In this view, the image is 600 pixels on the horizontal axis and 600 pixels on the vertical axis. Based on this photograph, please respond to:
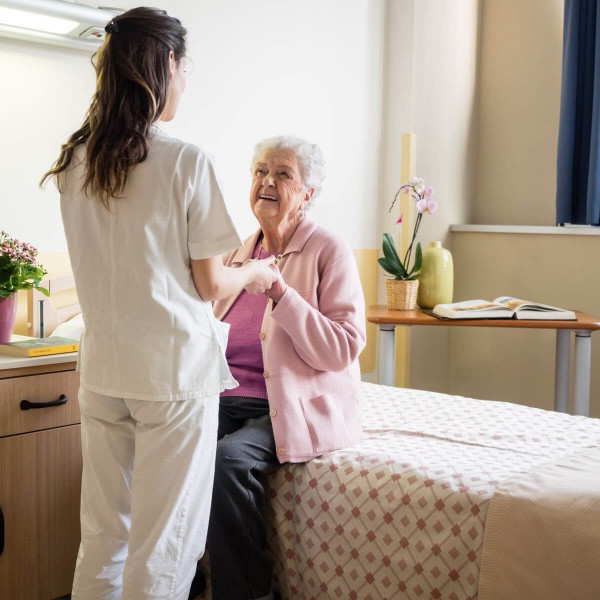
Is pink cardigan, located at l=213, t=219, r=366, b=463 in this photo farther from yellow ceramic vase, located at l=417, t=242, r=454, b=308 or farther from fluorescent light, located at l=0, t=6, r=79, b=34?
yellow ceramic vase, located at l=417, t=242, r=454, b=308

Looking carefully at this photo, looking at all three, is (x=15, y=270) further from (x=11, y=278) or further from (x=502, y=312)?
(x=502, y=312)

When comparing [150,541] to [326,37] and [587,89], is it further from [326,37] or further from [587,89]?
[587,89]

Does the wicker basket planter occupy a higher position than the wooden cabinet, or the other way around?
the wicker basket planter

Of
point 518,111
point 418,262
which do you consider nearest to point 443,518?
point 418,262

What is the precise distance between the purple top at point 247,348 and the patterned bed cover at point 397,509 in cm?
24

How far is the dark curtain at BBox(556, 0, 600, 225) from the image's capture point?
3.49 metres

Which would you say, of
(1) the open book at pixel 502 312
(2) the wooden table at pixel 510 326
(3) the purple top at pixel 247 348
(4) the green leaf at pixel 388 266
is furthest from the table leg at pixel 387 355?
(3) the purple top at pixel 247 348

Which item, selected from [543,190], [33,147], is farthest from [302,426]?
[543,190]

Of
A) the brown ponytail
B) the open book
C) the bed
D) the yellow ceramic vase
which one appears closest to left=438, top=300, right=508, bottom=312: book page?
the open book

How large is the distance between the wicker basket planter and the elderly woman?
1.04m

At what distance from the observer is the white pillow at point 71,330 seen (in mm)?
2271

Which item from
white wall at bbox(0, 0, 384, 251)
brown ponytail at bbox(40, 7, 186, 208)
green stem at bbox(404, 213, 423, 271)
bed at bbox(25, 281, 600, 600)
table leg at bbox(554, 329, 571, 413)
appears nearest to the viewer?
brown ponytail at bbox(40, 7, 186, 208)

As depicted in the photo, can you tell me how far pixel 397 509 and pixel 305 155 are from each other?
975 millimetres

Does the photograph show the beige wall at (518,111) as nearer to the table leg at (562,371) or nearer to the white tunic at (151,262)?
the table leg at (562,371)
